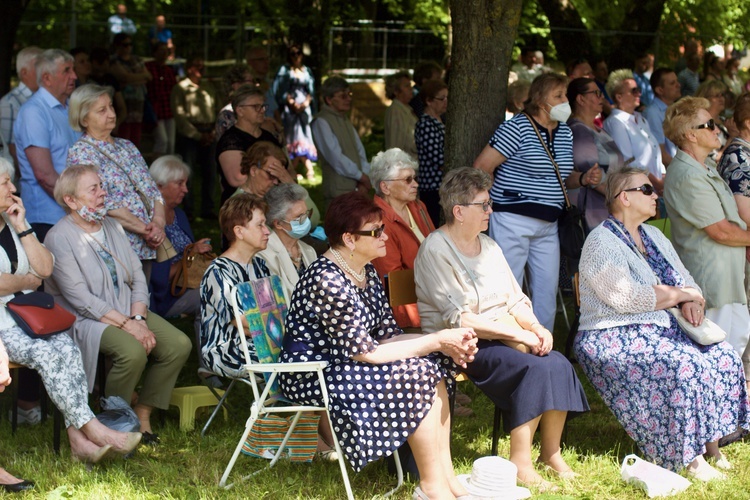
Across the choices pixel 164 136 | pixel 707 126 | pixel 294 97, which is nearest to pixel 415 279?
pixel 707 126

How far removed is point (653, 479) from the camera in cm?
475

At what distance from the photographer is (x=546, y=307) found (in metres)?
6.54

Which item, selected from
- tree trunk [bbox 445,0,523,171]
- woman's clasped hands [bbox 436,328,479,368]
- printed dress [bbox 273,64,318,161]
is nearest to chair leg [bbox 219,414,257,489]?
woman's clasped hands [bbox 436,328,479,368]

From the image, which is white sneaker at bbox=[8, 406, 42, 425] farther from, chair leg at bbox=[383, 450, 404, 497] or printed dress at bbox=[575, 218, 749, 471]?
printed dress at bbox=[575, 218, 749, 471]

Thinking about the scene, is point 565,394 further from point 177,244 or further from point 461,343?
point 177,244

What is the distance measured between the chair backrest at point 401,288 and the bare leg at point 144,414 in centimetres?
146

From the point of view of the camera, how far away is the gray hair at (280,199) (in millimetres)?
5766

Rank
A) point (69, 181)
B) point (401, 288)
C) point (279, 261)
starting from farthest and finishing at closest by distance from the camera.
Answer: point (279, 261)
point (401, 288)
point (69, 181)

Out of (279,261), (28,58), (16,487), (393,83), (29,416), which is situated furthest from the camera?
(393,83)

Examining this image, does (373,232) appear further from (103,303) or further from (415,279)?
(103,303)

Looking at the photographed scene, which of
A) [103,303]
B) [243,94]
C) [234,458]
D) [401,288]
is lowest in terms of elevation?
[234,458]

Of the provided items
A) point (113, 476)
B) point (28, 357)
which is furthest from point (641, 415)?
point (28, 357)

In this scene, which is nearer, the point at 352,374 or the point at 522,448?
the point at 352,374

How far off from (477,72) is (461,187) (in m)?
1.52
